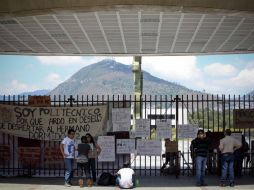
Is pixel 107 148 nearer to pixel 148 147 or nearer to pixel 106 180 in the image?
pixel 148 147

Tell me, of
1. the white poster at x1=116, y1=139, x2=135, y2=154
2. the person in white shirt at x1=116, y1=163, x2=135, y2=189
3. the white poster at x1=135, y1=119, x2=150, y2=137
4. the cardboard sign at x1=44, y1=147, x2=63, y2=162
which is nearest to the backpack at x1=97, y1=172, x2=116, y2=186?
the person in white shirt at x1=116, y1=163, x2=135, y2=189

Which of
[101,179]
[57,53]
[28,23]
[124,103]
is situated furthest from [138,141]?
[57,53]

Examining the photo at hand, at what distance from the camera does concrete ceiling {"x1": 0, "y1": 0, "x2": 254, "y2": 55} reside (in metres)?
14.2

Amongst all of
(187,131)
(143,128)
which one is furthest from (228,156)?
(143,128)

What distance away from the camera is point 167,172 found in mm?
17922

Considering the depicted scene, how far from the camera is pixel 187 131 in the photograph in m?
17.8

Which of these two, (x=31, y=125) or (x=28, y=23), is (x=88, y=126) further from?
(x=28, y=23)

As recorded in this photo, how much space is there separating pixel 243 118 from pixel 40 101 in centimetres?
766

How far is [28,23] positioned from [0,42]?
5591 millimetres

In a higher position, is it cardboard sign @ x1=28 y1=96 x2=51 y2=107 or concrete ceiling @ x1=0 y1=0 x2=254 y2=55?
concrete ceiling @ x1=0 y1=0 x2=254 y2=55

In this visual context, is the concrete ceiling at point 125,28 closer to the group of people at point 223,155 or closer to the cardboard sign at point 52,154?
the group of people at point 223,155

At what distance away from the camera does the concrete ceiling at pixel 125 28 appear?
1416 cm

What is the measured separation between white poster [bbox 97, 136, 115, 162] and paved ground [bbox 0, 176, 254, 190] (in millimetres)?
1424

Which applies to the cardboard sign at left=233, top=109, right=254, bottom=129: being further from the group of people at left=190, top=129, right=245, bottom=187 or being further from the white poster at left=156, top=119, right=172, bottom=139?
the group of people at left=190, top=129, right=245, bottom=187
